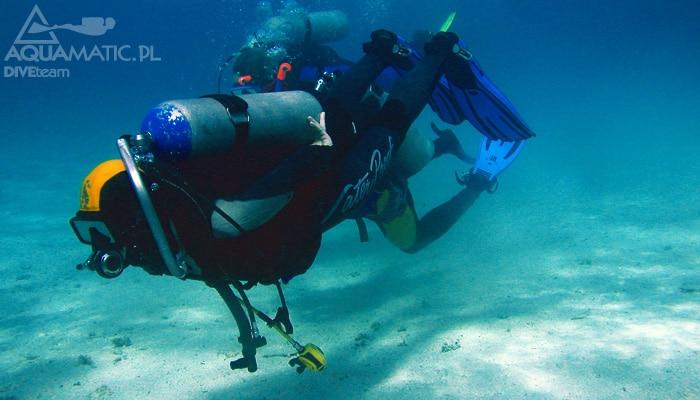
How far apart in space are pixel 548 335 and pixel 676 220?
6.80 m

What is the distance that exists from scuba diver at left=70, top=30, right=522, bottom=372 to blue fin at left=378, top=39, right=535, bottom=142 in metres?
1.98

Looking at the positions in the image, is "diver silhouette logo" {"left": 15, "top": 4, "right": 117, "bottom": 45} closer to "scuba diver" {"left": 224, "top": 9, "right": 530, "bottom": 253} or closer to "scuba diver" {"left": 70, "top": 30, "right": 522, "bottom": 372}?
"scuba diver" {"left": 224, "top": 9, "right": 530, "bottom": 253}

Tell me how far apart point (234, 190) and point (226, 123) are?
0.49 meters

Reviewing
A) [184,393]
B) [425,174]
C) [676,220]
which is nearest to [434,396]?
A: [184,393]

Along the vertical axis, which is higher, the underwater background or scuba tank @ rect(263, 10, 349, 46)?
scuba tank @ rect(263, 10, 349, 46)

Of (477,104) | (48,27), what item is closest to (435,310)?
(477,104)

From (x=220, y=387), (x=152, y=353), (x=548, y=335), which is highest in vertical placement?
(x=548, y=335)

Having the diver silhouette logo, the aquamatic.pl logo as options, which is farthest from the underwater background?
the aquamatic.pl logo

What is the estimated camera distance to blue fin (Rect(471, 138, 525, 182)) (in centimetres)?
748

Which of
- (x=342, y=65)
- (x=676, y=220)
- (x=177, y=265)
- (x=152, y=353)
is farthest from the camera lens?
(x=676, y=220)

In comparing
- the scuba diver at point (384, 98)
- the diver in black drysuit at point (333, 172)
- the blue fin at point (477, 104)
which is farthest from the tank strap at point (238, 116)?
the blue fin at point (477, 104)

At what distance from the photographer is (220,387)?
4.78 meters

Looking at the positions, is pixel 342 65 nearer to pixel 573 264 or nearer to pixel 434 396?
pixel 434 396

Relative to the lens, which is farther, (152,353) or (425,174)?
(425,174)
